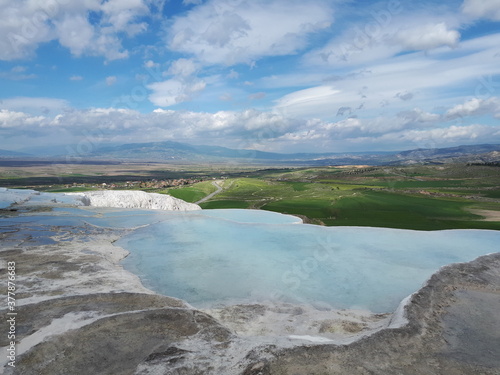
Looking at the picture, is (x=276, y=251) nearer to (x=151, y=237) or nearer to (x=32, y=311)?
(x=151, y=237)

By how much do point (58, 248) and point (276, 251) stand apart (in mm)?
18153

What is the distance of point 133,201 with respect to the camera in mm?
58344

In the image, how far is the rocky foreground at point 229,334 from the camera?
416 inches

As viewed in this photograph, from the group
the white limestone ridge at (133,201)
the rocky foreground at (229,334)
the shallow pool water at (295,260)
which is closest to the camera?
the rocky foreground at (229,334)

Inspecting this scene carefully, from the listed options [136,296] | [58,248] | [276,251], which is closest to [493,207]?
[276,251]

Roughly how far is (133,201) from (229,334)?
5043 cm

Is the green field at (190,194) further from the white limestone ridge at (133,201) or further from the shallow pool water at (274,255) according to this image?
the shallow pool water at (274,255)

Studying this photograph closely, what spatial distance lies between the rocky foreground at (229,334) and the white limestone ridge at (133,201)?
39451 mm

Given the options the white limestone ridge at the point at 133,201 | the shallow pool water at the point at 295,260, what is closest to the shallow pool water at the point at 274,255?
the shallow pool water at the point at 295,260

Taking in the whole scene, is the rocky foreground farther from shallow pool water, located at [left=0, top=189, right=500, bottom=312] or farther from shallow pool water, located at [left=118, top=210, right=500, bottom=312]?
shallow pool water, located at [left=0, top=189, right=500, bottom=312]

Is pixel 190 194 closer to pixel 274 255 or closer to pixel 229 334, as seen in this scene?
pixel 274 255

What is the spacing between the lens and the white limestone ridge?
57.1 meters

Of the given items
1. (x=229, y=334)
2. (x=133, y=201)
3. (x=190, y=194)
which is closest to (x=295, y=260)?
(x=229, y=334)

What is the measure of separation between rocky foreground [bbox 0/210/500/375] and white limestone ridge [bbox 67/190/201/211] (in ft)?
129
